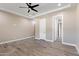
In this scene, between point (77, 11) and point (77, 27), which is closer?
point (77, 27)

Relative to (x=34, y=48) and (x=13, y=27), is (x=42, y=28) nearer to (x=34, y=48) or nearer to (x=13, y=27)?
(x=34, y=48)

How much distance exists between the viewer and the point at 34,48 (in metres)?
2.96

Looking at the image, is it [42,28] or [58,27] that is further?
[42,28]

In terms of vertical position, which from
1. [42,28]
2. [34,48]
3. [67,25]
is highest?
[67,25]

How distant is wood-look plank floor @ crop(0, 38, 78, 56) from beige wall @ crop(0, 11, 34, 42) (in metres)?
0.18

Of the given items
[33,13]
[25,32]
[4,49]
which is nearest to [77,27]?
[33,13]

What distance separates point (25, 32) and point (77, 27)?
58.0 inches

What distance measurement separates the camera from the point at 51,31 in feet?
10.0

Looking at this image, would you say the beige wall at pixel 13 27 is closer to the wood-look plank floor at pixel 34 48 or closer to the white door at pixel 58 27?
the wood-look plank floor at pixel 34 48

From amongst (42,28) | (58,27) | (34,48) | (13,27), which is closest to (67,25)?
(58,27)

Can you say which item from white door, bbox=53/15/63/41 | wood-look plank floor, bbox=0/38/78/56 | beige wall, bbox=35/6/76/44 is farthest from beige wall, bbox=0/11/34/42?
white door, bbox=53/15/63/41

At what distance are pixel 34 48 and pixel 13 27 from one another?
0.86 m

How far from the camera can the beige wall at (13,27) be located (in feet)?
9.15

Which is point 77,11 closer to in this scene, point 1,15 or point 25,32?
point 25,32
